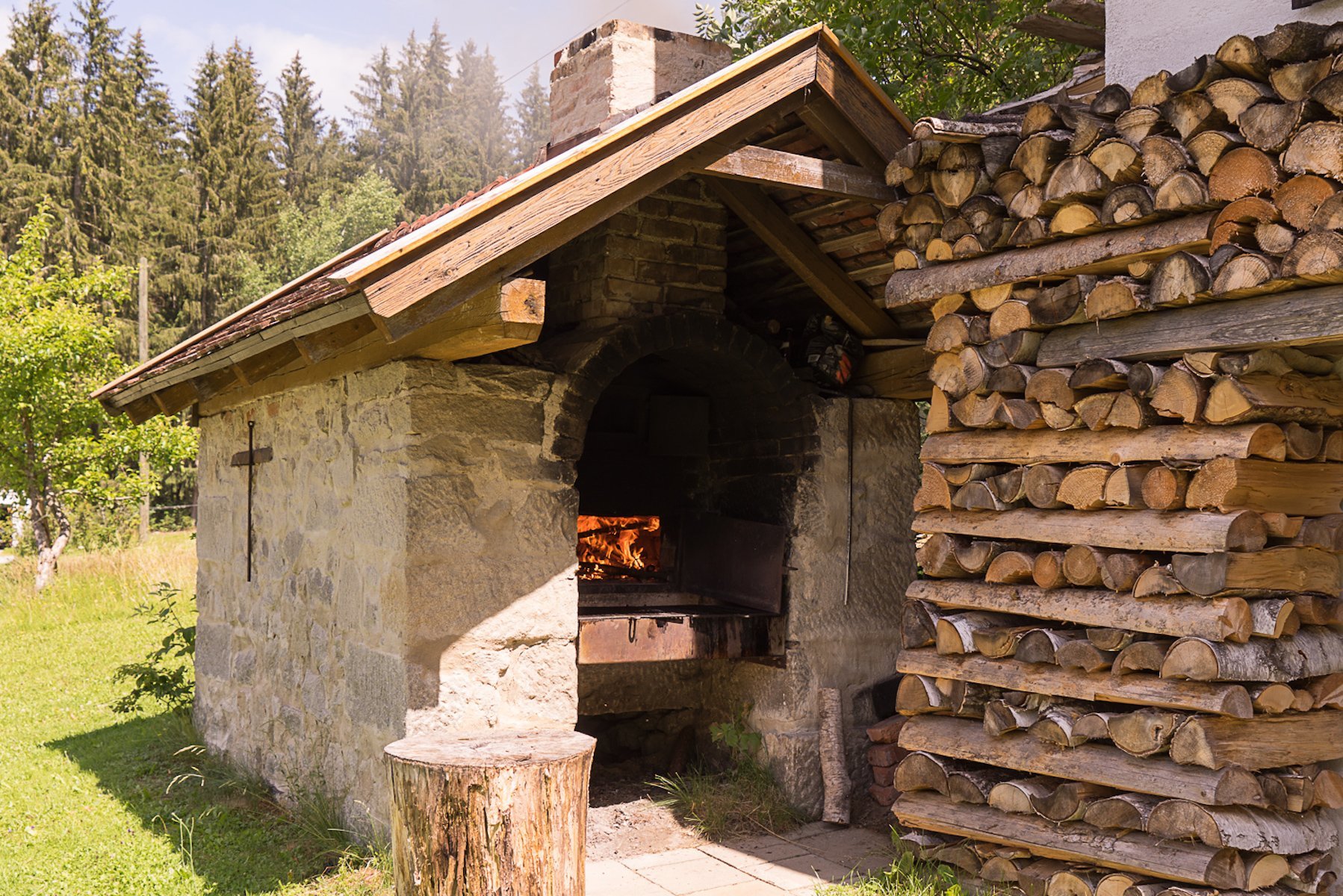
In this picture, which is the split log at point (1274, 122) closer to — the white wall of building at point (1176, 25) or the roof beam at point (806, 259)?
the white wall of building at point (1176, 25)

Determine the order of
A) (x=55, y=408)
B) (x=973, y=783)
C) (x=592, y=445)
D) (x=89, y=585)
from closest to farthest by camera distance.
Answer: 1. (x=973, y=783)
2. (x=592, y=445)
3. (x=89, y=585)
4. (x=55, y=408)

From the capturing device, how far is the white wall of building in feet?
13.1

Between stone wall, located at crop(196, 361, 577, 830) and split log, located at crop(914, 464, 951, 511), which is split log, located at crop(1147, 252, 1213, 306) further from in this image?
stone wall, located at crop(196, 361, 577, 830)

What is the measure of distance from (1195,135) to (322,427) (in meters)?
4.07

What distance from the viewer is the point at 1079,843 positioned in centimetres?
381

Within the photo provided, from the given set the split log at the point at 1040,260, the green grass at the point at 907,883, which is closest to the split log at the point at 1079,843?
the green grass at the point at 907,883

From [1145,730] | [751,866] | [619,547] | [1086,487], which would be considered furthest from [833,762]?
[1086,487]

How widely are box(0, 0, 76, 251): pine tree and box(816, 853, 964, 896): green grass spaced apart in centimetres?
2729

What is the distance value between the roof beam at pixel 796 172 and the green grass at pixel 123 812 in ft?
10.6

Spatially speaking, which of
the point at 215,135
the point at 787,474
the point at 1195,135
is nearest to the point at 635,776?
the point at 787,474

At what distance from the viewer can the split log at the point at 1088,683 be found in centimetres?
344

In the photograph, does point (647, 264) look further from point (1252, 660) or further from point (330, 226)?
point (330, 226)

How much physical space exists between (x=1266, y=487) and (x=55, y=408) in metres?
13.8

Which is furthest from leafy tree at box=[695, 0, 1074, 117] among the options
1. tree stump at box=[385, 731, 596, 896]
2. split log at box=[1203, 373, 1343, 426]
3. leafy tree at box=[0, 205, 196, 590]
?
leafy tree at box=[0, 205, 196, 590]
